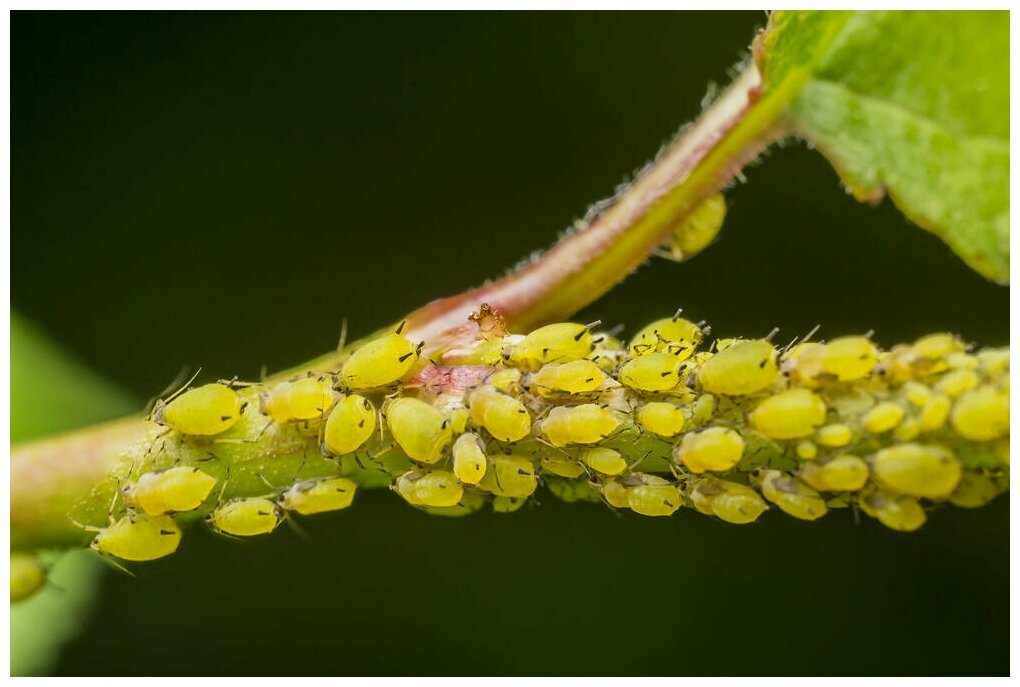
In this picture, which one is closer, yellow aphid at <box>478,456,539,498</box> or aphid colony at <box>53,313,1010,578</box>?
aphid colony at <box>53,313,1010,578</box>

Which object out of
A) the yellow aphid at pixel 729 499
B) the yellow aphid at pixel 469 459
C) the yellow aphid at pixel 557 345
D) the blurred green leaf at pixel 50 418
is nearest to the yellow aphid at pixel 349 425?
the yellow aphid at pixel 469 459

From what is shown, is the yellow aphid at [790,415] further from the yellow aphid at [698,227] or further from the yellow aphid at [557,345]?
the yellow aphid at [698,227]

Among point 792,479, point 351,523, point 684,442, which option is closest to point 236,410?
point 684,442

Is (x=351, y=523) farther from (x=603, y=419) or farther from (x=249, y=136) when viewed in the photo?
(x=603, y=419)

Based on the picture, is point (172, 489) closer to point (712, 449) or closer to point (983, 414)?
point (712, 449)

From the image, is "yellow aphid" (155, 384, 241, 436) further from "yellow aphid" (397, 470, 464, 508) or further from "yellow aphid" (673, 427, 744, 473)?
→ "yellow aphid" (673, 427, 744, 473)

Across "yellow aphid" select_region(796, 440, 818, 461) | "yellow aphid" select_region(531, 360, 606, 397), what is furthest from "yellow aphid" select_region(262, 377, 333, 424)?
"yellow aphid" select_region(796, 440, 818, 461)

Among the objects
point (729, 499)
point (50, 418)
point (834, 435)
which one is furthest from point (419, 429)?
point (50, 418)
